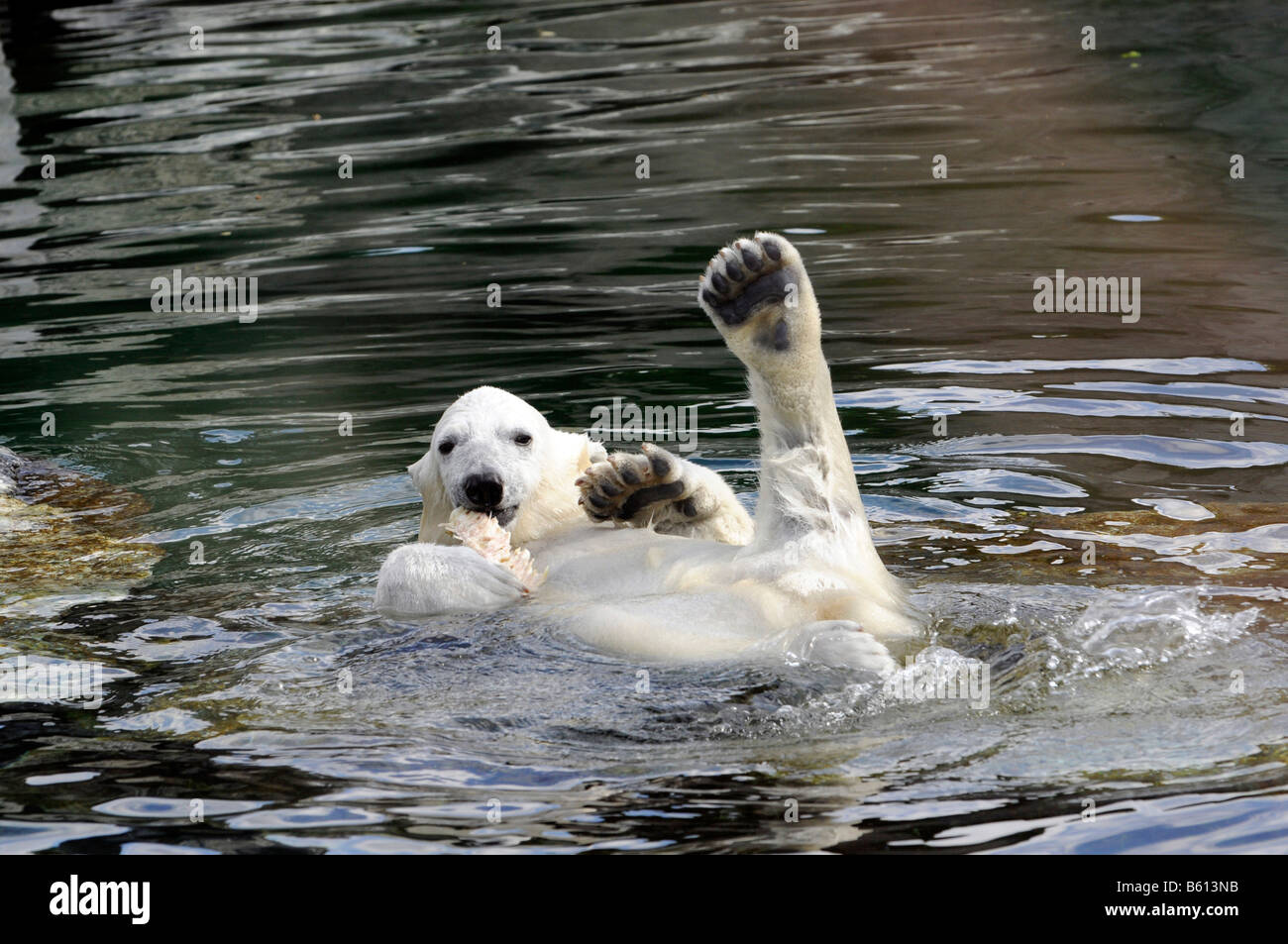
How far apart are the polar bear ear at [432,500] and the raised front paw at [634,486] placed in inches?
18.3

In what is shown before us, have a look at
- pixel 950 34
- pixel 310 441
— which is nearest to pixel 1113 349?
pixel 310 441

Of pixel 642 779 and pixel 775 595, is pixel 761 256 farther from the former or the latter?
pixel 642 779

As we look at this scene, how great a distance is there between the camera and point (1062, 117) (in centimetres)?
1248

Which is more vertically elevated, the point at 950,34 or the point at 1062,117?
the point at 950,34

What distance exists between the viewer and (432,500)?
5.17 m

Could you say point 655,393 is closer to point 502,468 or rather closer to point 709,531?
point 709,531

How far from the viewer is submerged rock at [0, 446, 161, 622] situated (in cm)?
518

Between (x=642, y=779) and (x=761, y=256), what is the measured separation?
1.47m

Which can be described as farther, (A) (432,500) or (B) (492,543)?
(A) (432,500)

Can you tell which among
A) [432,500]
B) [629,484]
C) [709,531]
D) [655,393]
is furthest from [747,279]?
[655,393]

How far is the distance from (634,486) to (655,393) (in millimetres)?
2393

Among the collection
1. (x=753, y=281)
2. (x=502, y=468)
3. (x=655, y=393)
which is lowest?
(x=502, y=468)
